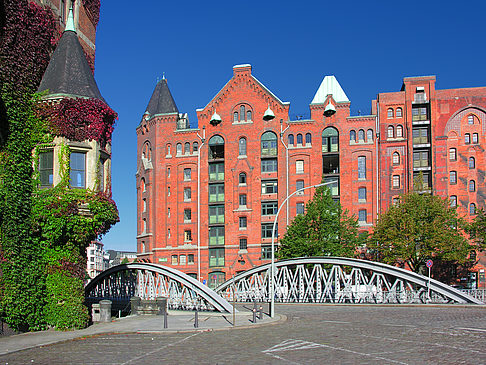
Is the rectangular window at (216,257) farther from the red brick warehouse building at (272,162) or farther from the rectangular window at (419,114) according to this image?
the rectangular window at (419,114)

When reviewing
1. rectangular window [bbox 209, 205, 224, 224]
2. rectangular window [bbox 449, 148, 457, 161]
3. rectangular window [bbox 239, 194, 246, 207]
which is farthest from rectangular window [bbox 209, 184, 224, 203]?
rectangular window [bbox 449, 148, 457, 161]

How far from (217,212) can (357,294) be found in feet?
83.6

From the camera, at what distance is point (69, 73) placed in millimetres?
21609

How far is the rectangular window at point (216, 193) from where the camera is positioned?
192 ft

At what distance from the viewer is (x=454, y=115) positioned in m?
54.5

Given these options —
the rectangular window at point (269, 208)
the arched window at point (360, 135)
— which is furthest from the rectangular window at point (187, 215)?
the arched window at point (360, 135)

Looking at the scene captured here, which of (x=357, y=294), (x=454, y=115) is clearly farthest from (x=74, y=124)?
(x=454, y=115)

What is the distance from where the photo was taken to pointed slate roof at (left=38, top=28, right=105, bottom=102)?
21141 millimetres

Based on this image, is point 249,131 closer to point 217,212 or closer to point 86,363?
point 217,212

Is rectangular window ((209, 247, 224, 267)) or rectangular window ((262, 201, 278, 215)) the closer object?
rectangular window ((262, 201, 278, 215))

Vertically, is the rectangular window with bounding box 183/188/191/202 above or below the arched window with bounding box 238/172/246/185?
below

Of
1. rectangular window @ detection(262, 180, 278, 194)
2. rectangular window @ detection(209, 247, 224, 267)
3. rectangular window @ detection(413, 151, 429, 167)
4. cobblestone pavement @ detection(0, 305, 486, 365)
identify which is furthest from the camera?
rectangular window @ detection(209, 247, 224, 267)

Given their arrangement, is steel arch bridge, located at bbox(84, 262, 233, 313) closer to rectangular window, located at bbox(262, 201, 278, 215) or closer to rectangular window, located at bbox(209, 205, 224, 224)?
rectangular window, located at bbox(209, 205, 224, 224)

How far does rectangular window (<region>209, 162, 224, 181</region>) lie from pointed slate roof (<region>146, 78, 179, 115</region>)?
7785 mm
